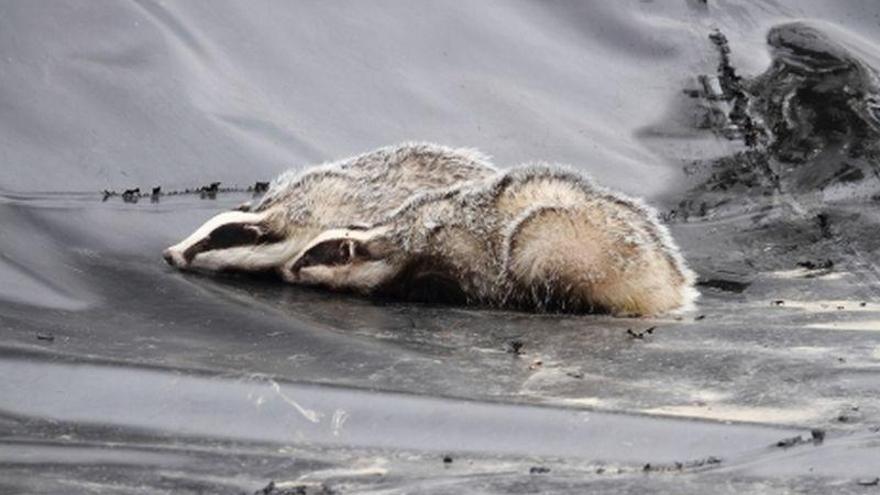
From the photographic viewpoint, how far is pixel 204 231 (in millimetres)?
6191

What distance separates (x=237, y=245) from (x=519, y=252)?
98 centimetres

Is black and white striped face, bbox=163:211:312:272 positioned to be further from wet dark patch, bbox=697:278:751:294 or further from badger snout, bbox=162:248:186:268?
wet dark patch, bbox=697:278:751:294

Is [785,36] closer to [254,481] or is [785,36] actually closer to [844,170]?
[844,170]

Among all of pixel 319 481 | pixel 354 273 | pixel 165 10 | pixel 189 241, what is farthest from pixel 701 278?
pixel 319 481

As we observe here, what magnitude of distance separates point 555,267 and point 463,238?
12.8 inches

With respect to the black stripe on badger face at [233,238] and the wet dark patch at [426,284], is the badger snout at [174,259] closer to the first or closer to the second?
the black stripe on badger face at [233,238]

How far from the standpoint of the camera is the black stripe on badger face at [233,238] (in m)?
6.12

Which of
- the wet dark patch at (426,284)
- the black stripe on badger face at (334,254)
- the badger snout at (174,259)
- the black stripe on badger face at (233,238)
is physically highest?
the black stripe on badger face at (233,238)

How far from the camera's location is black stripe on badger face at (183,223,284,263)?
241 inches

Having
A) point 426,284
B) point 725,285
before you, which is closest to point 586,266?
point 426,284

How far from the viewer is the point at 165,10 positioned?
7.18 m

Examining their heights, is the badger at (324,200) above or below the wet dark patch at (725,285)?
above

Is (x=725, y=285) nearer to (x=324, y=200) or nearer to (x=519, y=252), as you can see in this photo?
(x=519, y=252)

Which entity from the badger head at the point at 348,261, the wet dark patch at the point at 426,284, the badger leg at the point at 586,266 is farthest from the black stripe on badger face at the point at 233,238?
the badger leg at the point at 586,266
